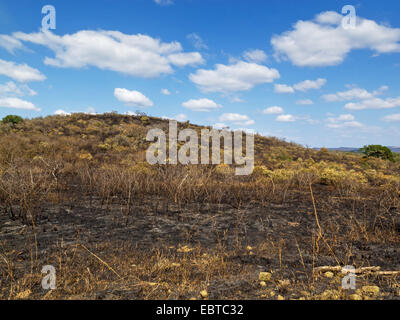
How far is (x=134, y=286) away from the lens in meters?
2.96

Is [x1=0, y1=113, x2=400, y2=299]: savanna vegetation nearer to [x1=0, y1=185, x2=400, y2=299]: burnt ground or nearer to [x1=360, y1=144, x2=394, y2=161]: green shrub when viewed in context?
[x1=0, y1=185, x2=400, y2=299]: burnt ground

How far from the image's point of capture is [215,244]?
14.2ft

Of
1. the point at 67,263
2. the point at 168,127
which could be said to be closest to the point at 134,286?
the point at 67,263

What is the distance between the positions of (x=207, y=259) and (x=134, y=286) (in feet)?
3.73

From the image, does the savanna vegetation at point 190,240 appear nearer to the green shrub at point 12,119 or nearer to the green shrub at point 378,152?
the green shrub at point 378,152

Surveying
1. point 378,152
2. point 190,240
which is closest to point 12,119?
point 190,240

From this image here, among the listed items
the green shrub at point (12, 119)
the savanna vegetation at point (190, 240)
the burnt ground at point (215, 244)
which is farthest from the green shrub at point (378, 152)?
the green shrub at point (12, 119)

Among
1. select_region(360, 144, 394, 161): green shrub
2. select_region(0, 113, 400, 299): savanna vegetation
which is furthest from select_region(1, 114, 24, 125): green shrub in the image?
select_region(360, 144, 394, 161): green shrub

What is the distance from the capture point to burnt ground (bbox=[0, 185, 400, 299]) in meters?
2.94

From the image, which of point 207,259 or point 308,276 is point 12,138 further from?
point 308,276

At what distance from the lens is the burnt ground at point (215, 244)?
2.94 meters

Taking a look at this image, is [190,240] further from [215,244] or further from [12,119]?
[12,119]

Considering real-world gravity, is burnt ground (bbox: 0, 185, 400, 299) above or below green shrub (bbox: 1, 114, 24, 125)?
below
